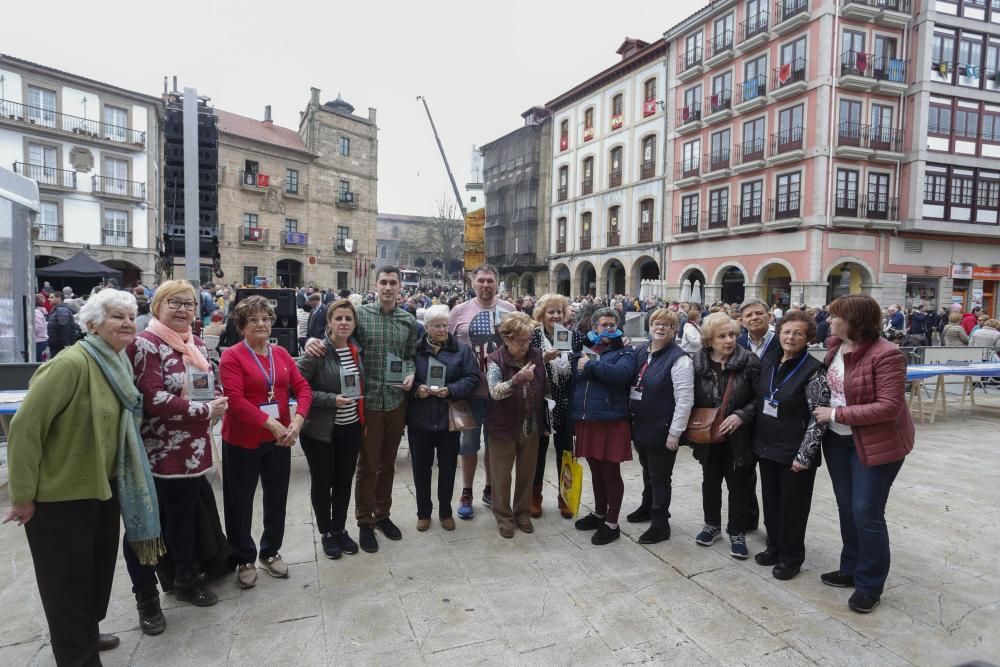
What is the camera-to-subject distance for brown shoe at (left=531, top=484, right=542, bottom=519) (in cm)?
457

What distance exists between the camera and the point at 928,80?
2158cm

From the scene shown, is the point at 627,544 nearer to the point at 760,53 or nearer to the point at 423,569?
the point at 423,569

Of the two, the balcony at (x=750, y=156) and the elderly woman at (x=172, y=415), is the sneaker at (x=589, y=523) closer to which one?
the elderly woman at (x=172, y=415)

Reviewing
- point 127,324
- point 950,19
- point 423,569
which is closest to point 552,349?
point 423,569

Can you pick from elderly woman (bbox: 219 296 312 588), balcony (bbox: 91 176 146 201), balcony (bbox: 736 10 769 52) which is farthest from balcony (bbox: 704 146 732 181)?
balcony (bbox: 91 176 146 201)

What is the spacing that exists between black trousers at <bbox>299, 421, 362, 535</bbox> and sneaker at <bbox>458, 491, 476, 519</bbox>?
1033 mm

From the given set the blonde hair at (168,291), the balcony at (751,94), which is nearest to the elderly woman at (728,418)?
the blonde hair at (168,291)

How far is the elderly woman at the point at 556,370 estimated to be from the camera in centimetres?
430

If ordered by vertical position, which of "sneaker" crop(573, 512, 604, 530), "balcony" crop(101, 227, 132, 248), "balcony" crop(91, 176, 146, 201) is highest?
"balcony" crop(91, 176, 146, 201)

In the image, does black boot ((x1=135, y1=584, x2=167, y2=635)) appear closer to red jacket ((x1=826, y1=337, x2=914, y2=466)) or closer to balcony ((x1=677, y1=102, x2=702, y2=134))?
red jacket ((x1=826, y1=337, x2=914, y2=466))

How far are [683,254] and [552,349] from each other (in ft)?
81.2

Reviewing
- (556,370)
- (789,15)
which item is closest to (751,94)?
(789,15)

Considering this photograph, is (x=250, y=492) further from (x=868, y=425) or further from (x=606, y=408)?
(x=868, y=425)

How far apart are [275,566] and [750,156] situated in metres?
25.1
